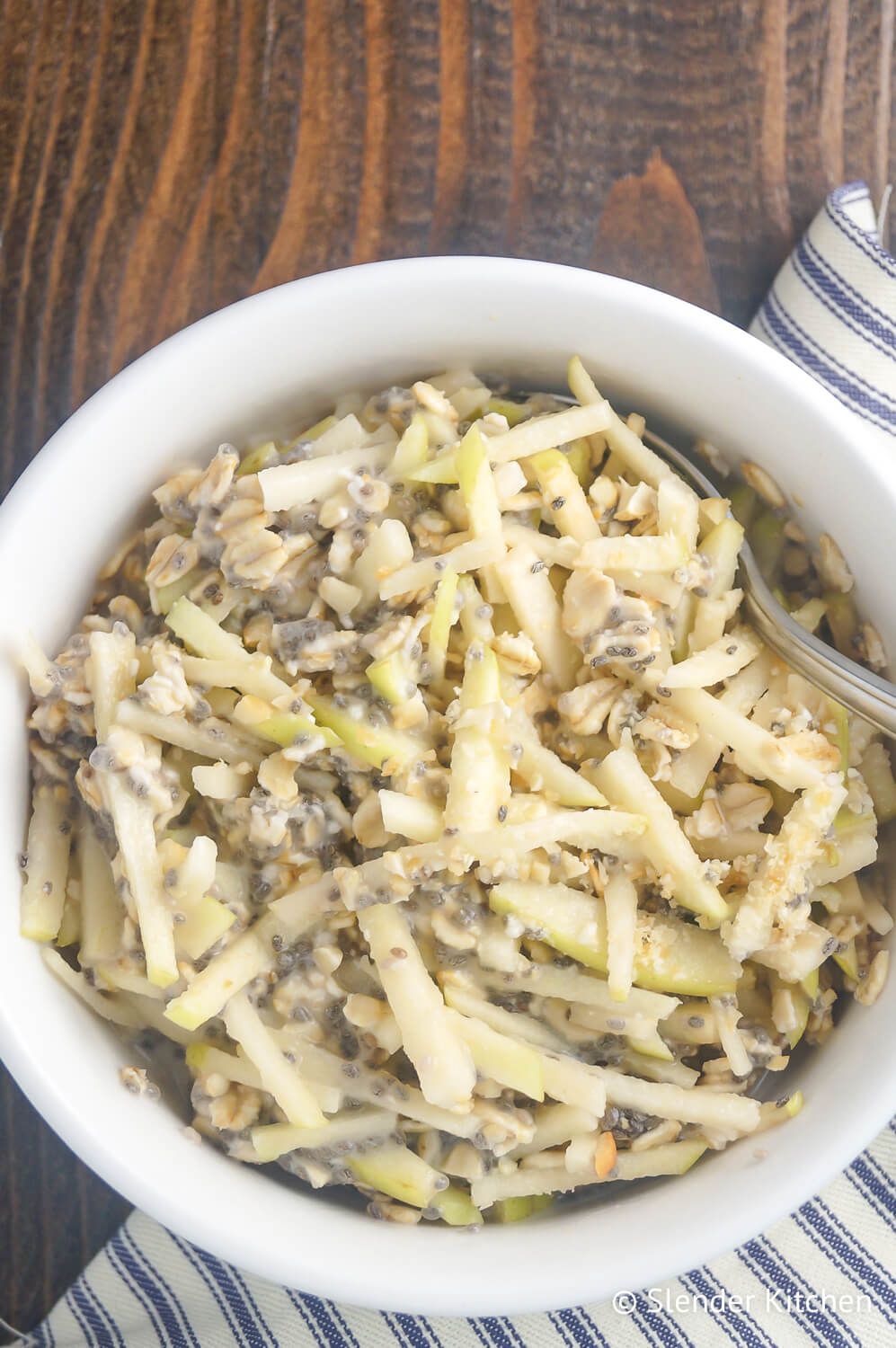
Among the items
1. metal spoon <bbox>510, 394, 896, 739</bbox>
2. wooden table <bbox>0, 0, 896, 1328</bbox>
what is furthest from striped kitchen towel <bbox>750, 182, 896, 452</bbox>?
metal spoon <bbox>510, 394, 896, 739</bbox>

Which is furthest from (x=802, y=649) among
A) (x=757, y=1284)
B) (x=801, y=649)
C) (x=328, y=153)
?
(x=328, y=153)

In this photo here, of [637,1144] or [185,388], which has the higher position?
[185,388]

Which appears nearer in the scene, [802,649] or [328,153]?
[802,649]

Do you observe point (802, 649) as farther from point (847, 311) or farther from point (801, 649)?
point (847, 311)

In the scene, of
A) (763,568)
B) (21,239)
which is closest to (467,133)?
(21,239)

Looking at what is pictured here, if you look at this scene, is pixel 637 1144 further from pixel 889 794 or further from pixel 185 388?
pixel 185 388

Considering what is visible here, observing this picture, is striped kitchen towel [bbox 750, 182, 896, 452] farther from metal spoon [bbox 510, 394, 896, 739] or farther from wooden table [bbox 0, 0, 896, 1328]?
metal spoon [bbox 510, 394, 896, 739]
